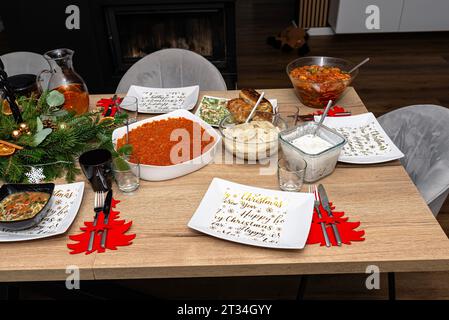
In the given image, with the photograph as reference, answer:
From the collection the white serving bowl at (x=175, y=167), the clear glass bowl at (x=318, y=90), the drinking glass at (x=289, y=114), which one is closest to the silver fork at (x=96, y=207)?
the white serving bowl at (x=175, y=167)

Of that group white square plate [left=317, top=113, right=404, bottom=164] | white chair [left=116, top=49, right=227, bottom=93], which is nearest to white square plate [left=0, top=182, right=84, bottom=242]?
white square plate [left=317, top=113, right=404, bottom=164]

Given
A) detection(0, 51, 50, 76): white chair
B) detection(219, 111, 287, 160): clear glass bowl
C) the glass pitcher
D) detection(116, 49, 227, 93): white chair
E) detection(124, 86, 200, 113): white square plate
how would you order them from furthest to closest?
1. detection(0, 51, 50, 76): white chair
2. detection(116, 49, 227, 93): white chair
3. detection(124, 86, 200, 113): white square plate
4. the glass pitcher
5. detection(219, 111, 287, 160): clear glass bowl

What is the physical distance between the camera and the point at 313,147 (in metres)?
1.15

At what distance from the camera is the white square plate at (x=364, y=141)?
1.21 metres

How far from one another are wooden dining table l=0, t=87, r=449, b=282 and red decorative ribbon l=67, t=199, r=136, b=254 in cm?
2

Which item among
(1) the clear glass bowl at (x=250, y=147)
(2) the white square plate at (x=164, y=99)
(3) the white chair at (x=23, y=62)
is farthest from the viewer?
(3) the white chair at (x=23, y=62)

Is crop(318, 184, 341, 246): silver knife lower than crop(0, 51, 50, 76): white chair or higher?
lower

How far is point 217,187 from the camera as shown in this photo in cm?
111

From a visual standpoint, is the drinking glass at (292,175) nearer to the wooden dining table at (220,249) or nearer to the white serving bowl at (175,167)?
the wooden dining table at (220,249)

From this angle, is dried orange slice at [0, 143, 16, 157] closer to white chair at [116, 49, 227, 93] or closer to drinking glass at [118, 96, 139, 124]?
drinking glass at [118, 96, 139, 124]

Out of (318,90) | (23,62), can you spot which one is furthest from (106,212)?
(23,62)

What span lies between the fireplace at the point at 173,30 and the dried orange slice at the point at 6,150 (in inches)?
84.6

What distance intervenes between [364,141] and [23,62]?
1.70 meters

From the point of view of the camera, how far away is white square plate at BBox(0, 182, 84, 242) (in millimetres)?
971
